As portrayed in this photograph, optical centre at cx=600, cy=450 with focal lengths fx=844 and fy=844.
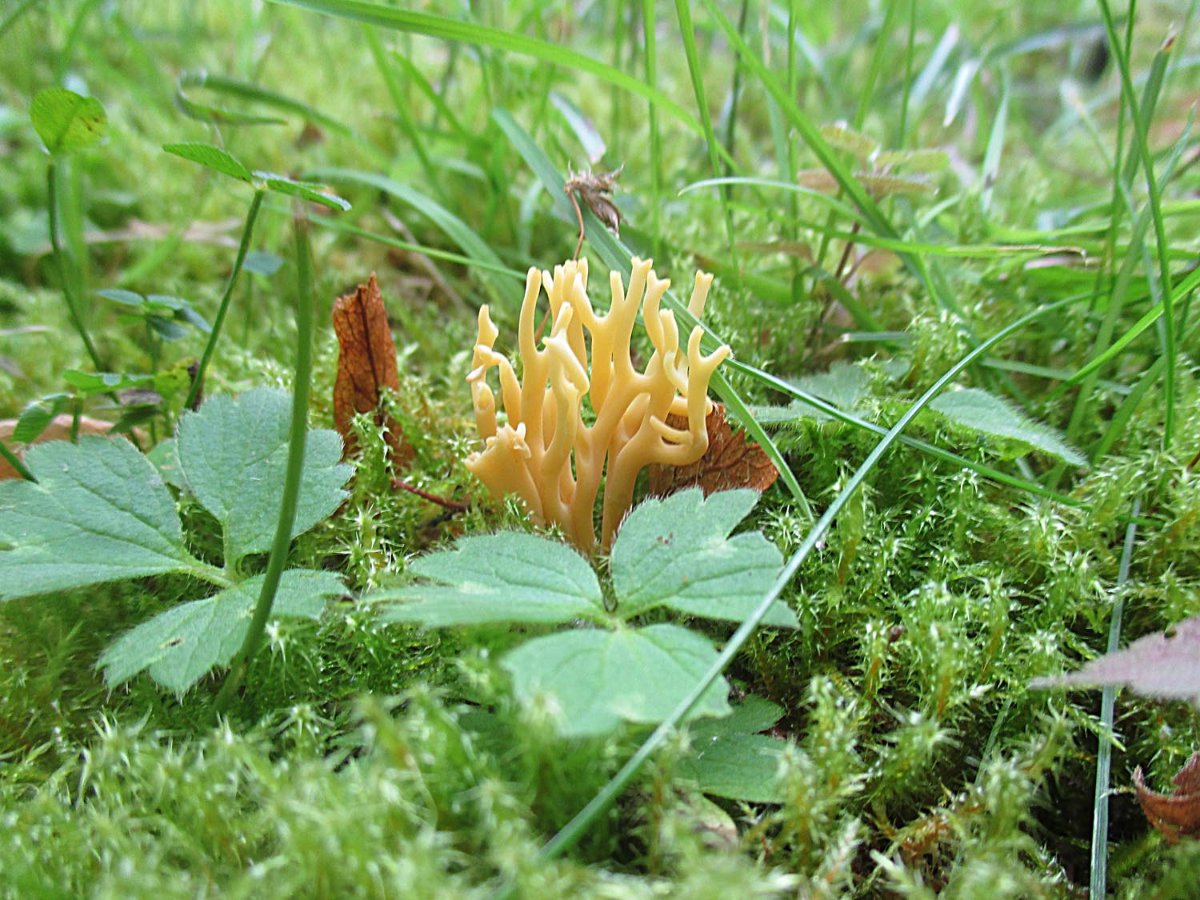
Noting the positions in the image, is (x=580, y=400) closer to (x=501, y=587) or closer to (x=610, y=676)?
(x=501, y=587)

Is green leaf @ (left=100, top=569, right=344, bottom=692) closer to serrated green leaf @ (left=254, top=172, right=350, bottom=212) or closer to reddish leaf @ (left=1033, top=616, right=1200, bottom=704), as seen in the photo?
serrated green leaf @ (left=254, top=172, right=350, bottom=212)

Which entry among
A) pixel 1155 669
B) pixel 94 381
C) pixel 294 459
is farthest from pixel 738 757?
pixel 94 381

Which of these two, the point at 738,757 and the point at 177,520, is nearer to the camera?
the point at 738,757

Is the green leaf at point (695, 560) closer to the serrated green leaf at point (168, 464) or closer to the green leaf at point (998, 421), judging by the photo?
the green leaf at point (998, 421)

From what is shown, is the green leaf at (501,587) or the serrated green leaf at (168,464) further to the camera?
the serrated green leaf at (168,464)

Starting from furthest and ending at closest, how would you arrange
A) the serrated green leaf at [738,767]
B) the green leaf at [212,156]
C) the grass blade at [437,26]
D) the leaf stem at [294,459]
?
the grass blade at [437,26] < the green leaf at [212,156] < the serrated green leaf at [738,767] < the leaf stem at [294,459]

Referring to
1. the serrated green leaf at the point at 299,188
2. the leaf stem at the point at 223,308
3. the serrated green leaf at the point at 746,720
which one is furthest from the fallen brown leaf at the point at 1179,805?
the leaf stem at the point at 223,308

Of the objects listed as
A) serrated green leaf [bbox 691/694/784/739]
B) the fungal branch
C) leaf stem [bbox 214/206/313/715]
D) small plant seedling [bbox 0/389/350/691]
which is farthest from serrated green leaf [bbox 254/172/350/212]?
serrated green leaf [bbox 691/694/784/739]
